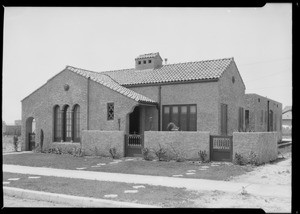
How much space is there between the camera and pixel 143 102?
62.8 feet

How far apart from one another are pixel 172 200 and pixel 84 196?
7.25 ft

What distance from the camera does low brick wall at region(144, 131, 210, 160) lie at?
15.4 metres

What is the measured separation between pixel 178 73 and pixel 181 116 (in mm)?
3033

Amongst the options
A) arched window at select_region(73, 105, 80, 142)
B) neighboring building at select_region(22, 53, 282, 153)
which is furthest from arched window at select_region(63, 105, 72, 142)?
arched window at select_region(73, 105, 80, 142)

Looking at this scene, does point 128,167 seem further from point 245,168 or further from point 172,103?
point 172,103

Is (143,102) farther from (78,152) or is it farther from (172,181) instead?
(172,181)

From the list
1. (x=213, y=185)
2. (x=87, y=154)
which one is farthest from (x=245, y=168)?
(x=87, y=154)

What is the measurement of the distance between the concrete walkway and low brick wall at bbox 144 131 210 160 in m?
4.61

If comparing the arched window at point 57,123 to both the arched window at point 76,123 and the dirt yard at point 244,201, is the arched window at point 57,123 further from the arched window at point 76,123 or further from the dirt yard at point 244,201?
the dirt yard at point 244,201

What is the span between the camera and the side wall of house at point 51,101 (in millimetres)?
20609

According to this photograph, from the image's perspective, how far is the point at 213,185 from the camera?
382 inches

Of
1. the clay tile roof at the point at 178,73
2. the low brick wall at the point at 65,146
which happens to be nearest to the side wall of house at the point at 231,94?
the clay tile roof at the point at 178,73

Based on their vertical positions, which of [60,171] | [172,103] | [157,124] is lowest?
[60,171]
